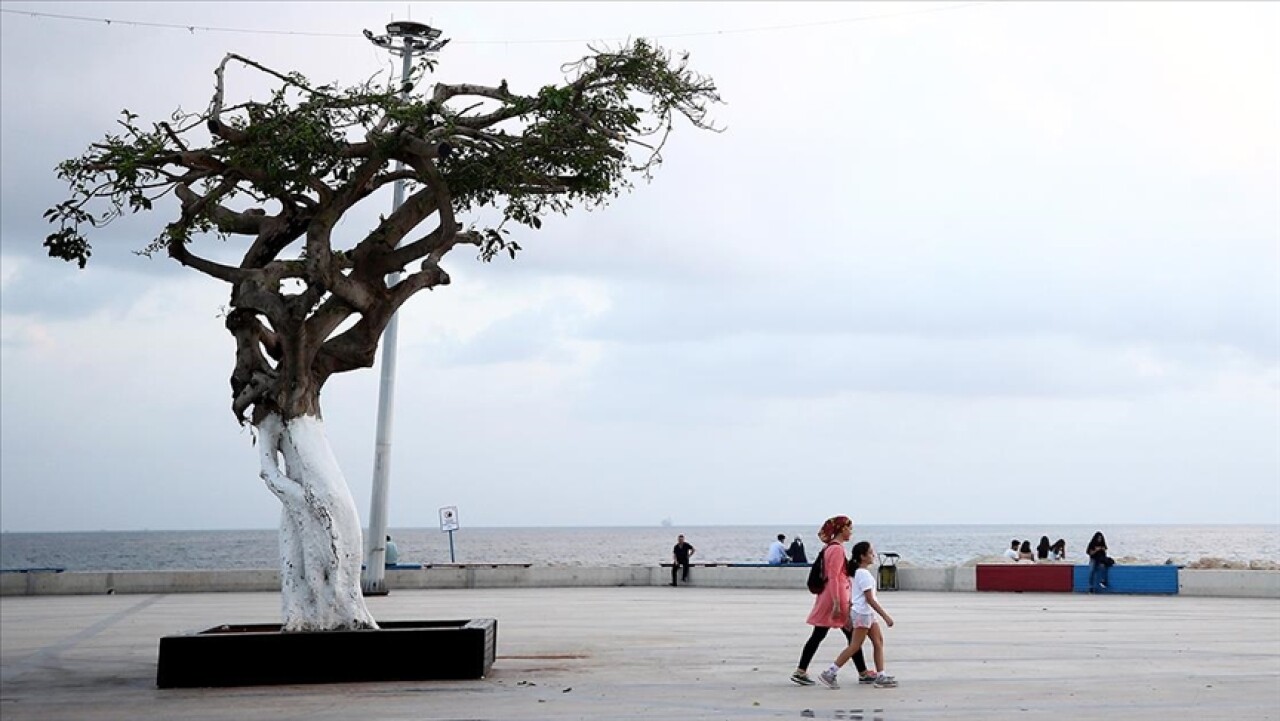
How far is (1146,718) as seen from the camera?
37.7ft

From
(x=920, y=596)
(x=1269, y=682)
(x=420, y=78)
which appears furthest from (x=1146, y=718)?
(x=920, y=596)

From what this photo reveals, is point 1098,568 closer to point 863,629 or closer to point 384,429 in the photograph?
point 384,429

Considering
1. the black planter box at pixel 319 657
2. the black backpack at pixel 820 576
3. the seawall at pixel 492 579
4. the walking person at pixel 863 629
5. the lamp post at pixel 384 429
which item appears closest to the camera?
the walking person at pixel 863 629

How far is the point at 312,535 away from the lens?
1495 cm

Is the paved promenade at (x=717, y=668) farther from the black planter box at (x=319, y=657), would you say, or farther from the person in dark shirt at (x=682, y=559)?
the person in dark shirt at (x=682, y=559)

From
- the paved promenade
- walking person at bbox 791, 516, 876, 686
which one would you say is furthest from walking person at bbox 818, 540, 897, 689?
the paved promenade

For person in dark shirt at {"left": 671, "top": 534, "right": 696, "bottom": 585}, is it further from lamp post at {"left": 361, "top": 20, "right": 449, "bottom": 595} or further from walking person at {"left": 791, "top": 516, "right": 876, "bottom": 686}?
walking person at {"left": 791, "top": 516, "right": 876, "bottom": 686}

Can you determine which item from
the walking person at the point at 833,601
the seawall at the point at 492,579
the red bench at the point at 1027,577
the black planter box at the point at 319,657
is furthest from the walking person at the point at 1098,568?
the black planter box at the point at 319,657

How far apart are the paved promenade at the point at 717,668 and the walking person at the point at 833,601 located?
256mm

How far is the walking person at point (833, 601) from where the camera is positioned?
13.9 metres

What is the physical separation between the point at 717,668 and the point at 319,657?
427cm

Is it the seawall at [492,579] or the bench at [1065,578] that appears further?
the seawall at [492,579]

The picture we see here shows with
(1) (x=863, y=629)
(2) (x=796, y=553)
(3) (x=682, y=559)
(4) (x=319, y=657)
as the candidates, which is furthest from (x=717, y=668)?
(2) (x=796, y=553)

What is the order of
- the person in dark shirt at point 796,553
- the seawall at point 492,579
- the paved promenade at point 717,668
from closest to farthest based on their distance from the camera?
the paved promenade at point 717,668 < the seawall at point 492,579 < the person in dark shirt at point 796,553
